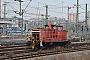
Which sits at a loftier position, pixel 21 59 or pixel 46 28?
pixel 46 28

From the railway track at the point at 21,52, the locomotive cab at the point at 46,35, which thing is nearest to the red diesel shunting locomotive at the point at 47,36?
the locomotive cab at the point at 46,35

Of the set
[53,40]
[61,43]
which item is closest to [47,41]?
[53,40]

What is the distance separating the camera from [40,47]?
23875 mm

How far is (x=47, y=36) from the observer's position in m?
24.7

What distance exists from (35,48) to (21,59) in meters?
8.44

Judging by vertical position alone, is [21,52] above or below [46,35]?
below

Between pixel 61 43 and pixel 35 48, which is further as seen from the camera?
pixel 61 43

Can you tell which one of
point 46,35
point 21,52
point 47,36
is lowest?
point 21,52

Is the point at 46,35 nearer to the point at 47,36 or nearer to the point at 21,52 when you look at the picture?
the point at 47,36

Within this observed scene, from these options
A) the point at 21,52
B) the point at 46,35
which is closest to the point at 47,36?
the point at 46,35

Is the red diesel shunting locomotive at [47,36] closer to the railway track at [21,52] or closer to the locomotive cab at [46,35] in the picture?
the locomotive cab at [46,35]

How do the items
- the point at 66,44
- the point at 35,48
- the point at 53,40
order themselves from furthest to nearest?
the point at 66,44 < the point at 53,40 < the point at 35,48

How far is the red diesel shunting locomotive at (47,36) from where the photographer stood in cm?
2358

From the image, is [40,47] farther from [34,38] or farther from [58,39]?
[58,39]
